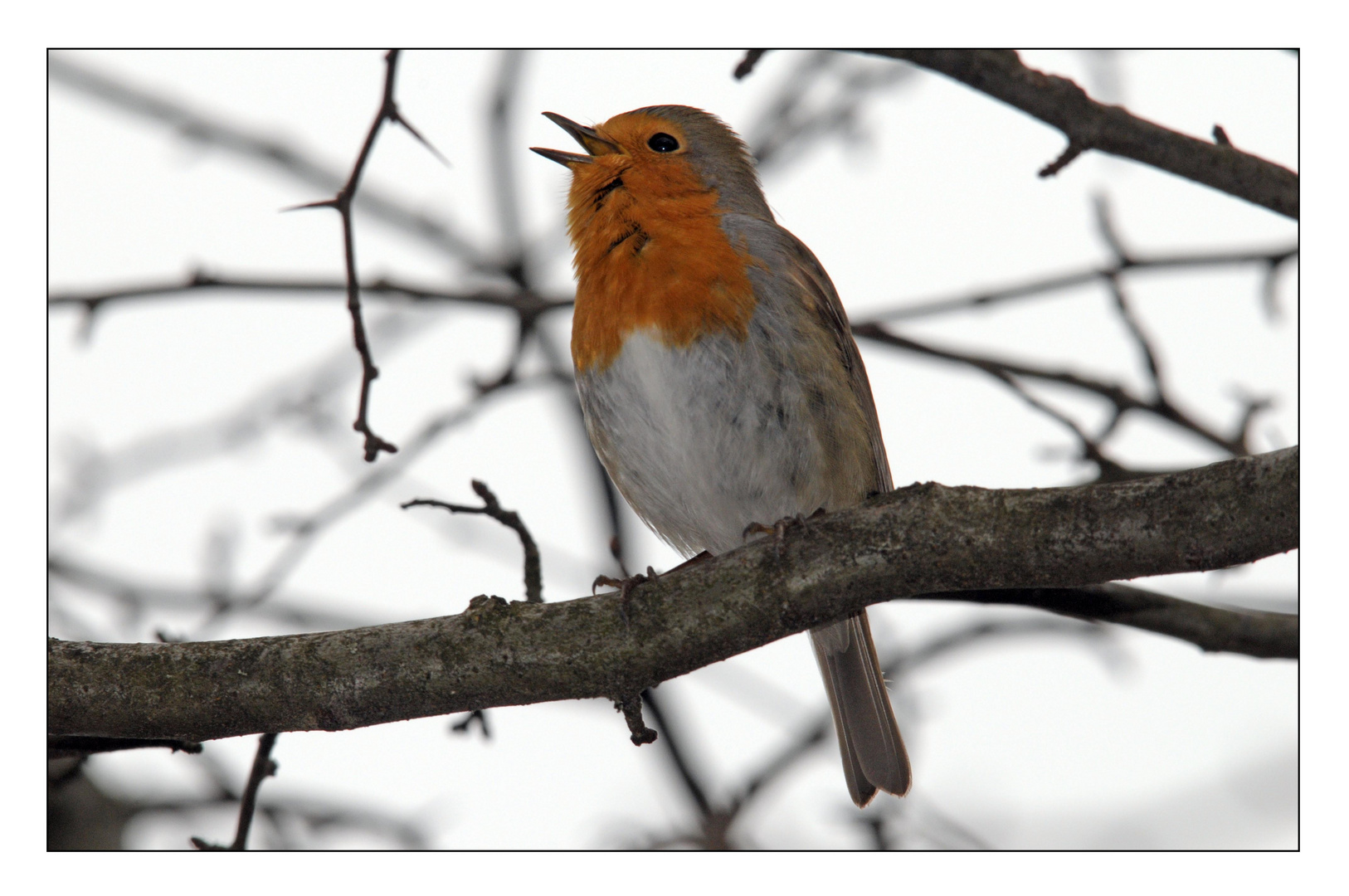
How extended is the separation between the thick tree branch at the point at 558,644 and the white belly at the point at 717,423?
2.57 ft

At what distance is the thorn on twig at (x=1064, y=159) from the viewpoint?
2.95 metres

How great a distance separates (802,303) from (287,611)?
6.95ft

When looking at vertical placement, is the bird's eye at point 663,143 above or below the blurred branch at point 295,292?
above

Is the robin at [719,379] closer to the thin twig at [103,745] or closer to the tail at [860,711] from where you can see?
the tail at [860,711]

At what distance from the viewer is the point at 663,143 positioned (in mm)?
3795

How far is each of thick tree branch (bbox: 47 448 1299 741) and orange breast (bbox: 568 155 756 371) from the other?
0.97 meters

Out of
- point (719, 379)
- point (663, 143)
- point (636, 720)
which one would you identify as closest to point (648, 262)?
point (719, 379)

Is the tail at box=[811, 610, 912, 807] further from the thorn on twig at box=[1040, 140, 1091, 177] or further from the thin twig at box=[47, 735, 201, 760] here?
the thin twig at box=[47, 735, 201, 760]

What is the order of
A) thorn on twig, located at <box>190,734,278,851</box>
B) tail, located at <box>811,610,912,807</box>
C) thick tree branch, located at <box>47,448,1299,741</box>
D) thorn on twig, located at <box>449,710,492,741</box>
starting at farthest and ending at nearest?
tail, located at <box>811,610,912,807</box> < thorn on twig, located at <box>449,710,492,741</box> < thorn on twig, located at <box>190,734,278,851</box> < thick tree branch, located at <box>47,448,1299,741</box>

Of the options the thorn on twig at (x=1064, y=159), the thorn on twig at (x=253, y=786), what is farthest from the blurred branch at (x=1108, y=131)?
the thorn on twig at (x=253, y=786)

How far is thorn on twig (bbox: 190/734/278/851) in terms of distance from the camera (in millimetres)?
2615

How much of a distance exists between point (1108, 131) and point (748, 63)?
0.97 m

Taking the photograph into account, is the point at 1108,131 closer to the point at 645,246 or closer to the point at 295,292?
the point at 645,246

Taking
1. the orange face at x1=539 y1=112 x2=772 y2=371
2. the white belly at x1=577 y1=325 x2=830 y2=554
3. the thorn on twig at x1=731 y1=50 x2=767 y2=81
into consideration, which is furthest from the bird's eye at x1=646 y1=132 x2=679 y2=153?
the white belly at x1=577 y1=325 x2=830 y2=554
